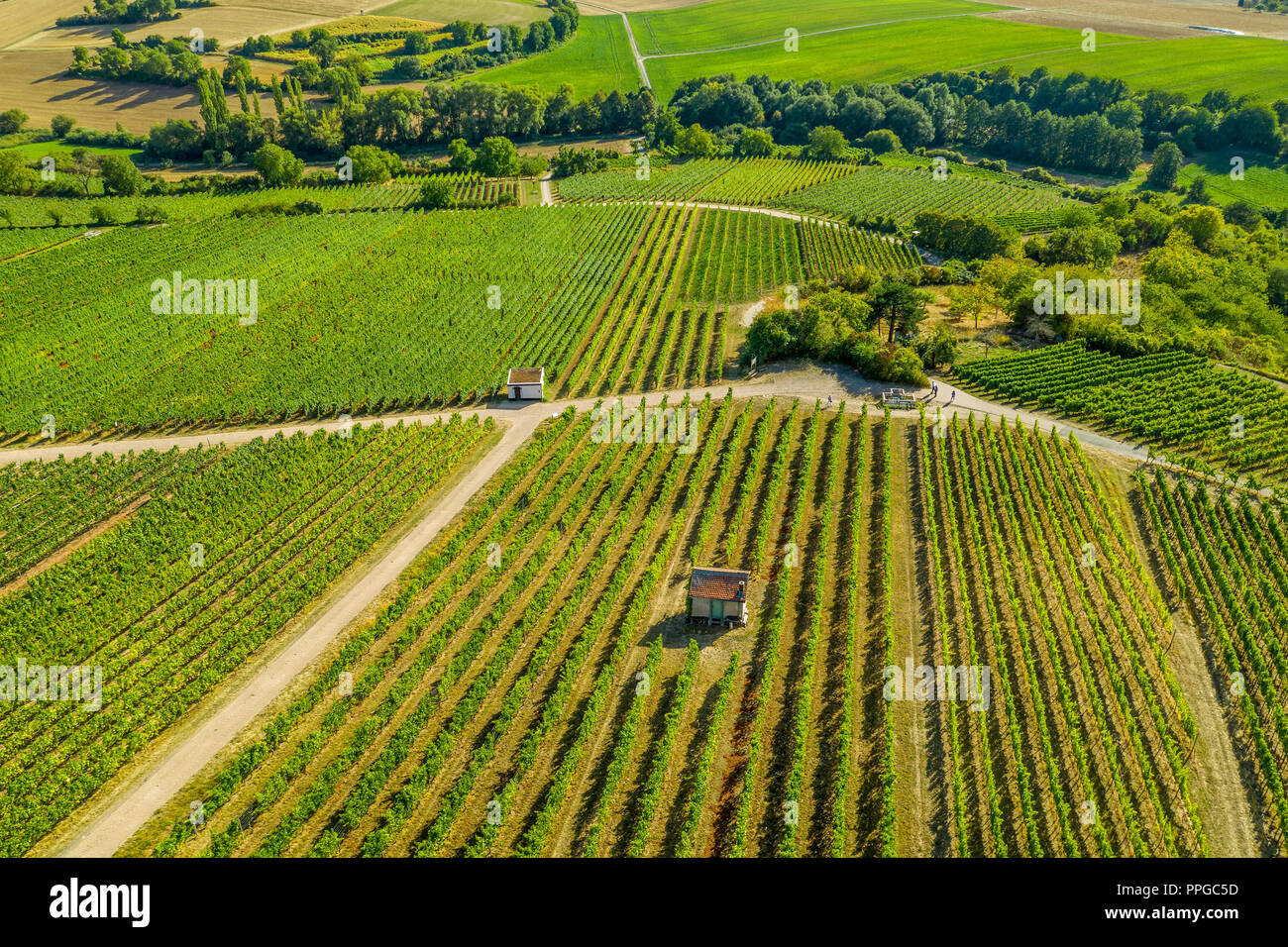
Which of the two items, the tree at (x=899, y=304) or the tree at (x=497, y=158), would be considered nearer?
the tree at (x=899, y=304)

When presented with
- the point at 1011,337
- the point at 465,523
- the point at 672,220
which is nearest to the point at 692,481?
the point at 465,523

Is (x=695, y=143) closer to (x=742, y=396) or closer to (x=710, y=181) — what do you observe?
(x=710, y=181)

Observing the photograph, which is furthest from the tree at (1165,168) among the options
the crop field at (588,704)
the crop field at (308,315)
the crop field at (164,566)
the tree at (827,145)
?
the crop field at (164,566)

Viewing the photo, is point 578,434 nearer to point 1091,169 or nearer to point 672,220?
point 672,220

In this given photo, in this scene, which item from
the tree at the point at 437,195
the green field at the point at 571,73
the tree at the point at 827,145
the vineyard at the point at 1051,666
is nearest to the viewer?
the vineyard at the point at 1051,666

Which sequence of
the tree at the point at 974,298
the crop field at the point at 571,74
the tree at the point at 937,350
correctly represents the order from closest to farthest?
the tree at the point at 937,350 < the tree at the point at 974,298 < the crop field at the point at 571,74

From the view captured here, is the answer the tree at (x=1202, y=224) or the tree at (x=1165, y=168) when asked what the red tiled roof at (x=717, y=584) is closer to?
the tree at (x=1202, y=224)

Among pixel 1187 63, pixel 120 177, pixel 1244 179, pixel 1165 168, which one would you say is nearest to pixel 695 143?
pixel 1165 168
